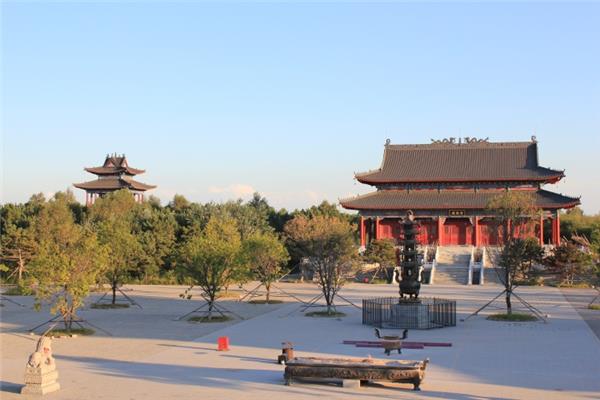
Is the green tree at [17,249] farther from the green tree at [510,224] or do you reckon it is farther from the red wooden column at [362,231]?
the green tree at [510,224]

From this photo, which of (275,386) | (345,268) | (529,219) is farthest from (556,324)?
(275,386)

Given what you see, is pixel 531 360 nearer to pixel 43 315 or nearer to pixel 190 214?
pixel 43 315

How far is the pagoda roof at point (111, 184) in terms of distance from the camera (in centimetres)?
8479

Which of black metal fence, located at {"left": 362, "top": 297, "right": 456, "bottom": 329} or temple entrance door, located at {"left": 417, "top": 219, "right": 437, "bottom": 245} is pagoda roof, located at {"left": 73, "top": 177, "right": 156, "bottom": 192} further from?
black metal fence, located at {"left": 362, "top": 297, "right": 456, "bottom": 329}

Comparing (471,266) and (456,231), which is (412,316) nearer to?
(471,266)

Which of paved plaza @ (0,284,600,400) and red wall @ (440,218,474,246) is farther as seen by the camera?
red wall @ (440,218,474,246)

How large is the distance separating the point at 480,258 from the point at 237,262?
28294 mm

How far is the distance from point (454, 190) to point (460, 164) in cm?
351

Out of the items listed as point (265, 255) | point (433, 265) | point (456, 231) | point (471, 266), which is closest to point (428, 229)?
point (456, 231)

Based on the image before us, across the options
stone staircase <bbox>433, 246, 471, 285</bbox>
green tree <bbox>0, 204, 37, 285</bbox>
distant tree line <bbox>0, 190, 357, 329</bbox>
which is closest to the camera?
distant tree line <bbox>0, 190, 357, 329</bbox>

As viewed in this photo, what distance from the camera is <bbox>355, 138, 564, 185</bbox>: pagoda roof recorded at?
59.1 meters

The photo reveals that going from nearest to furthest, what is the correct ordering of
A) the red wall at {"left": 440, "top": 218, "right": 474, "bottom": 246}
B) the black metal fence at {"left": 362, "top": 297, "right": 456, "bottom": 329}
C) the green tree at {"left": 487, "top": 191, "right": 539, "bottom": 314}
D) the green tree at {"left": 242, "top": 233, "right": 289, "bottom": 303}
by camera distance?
the black metal fence at {"left": 362, "top": 297, "right": 456, "bottom": 329} → the green tree at {"left": 487, "top": 191, "right": 539, "bottom": 314} → the green tree at {"left": 242, "top": 233, "right": 289, "bottom": 303} → the red wall at {"left": 440, "top": 218, "right": 474, "bottom": 246}

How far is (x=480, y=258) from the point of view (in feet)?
167

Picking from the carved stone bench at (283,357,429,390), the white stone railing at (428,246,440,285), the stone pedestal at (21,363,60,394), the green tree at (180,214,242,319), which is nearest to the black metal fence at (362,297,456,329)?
the green tree at (180,214,242,319)
